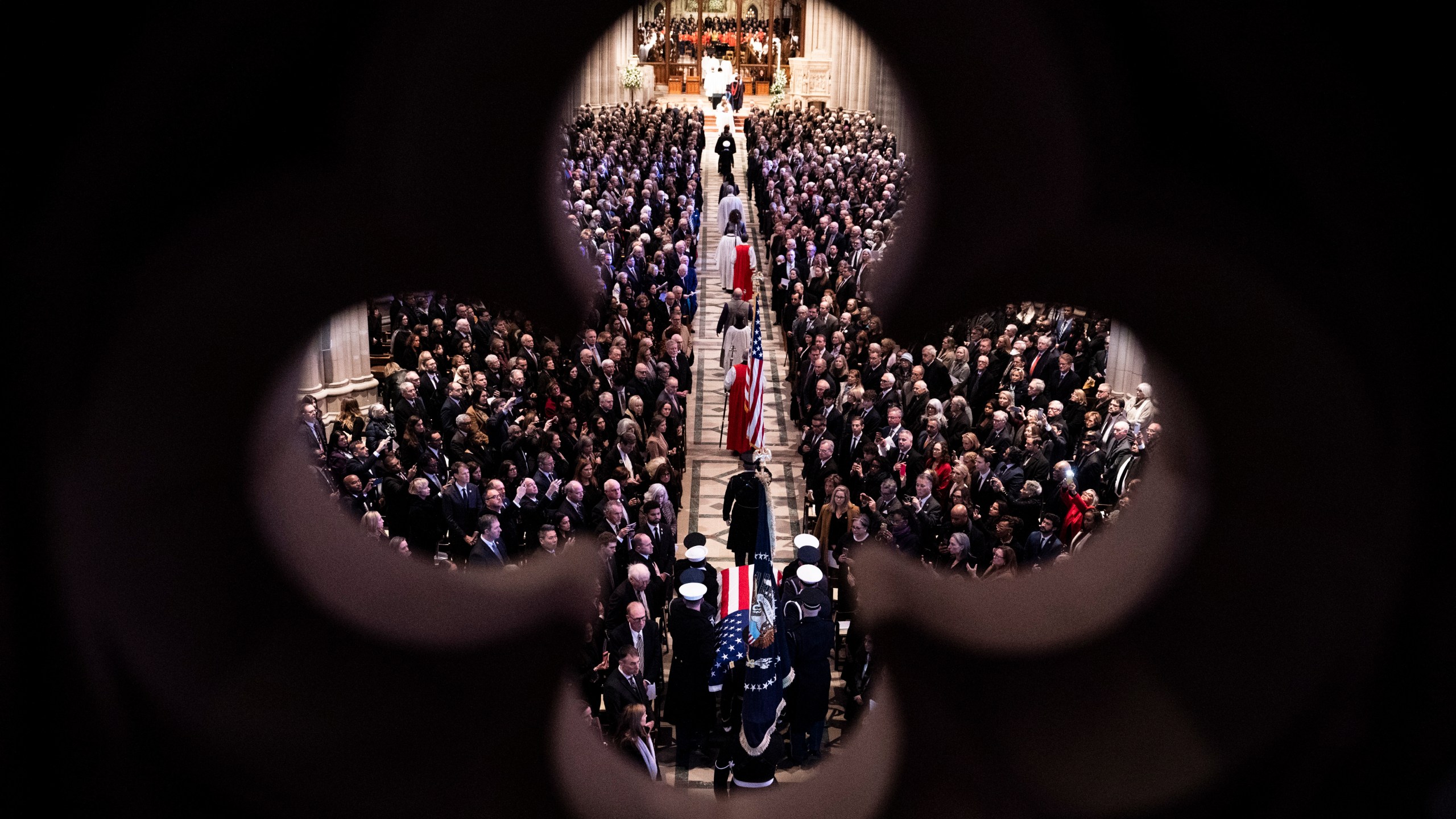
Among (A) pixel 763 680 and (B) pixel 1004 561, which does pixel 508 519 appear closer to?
(A) pixel 763 680

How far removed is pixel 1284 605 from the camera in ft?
13.8

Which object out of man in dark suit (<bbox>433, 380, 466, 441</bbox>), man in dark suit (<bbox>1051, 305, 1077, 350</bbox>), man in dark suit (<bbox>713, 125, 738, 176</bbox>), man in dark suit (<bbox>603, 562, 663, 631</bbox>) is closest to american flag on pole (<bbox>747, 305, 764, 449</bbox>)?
man in dark suit (<bbox>1051, 305, 1077, 350</bbox>)

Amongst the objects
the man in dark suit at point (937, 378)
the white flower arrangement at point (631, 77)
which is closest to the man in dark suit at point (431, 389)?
the man in dark suit at point (937, 378)

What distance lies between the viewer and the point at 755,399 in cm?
1572

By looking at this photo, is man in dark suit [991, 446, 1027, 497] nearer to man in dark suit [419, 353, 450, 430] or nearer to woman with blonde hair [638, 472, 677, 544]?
woman with blonde hair [638, 472, 677, 544]

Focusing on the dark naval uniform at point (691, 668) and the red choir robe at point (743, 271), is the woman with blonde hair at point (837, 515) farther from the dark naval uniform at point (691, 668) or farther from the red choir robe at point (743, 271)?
the red choir robe at point (743, 271)

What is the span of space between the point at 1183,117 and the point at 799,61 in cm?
4580

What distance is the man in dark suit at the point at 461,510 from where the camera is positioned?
11.0 m

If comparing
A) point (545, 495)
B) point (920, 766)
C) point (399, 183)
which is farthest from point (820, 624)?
point (399, 183)

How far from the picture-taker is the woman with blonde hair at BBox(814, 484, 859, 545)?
10859mm

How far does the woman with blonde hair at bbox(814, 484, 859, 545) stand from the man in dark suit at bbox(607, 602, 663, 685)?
6.66 ft

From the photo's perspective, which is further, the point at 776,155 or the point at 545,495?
the point at 776,155

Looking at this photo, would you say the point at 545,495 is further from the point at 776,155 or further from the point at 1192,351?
the point at 776,155

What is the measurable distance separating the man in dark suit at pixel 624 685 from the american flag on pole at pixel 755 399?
730cm
